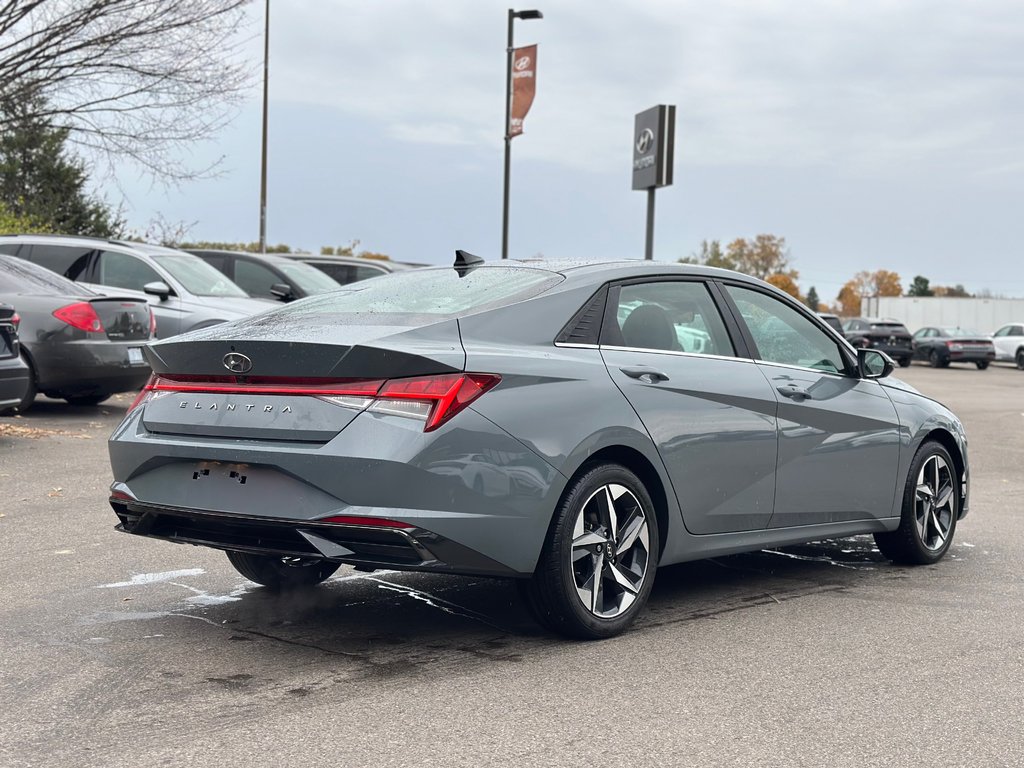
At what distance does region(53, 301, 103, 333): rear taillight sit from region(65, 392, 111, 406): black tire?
1.11m

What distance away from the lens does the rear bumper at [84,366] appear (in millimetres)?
12586

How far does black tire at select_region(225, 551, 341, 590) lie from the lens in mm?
5898

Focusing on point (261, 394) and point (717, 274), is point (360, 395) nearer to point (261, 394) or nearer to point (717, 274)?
point (261, 394)

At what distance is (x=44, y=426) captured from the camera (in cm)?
1243

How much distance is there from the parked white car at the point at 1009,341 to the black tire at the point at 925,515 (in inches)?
1481

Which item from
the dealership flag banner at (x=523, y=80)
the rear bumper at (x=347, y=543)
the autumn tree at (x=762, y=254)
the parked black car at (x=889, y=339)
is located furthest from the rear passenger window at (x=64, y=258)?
the autumn tree at (x=762, y=254)

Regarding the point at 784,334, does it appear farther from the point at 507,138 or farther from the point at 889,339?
the point at 889,339

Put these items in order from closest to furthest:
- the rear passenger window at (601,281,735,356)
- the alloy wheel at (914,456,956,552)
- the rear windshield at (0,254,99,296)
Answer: the rear passenger window at (601,281,735,356)
the alloy wheel at (914,456,956,552)
the rear windshield at (0,254,99,296)

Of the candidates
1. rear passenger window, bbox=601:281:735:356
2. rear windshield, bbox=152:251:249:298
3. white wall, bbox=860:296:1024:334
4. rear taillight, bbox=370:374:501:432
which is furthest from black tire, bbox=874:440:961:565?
white wall, bbox=860:296:1024:334

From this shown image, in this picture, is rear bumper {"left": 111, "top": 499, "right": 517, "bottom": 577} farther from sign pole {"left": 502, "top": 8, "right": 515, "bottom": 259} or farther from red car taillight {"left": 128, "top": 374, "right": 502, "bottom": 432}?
sign pole {"left": 502, "top": 8, "right": 515, "bottom": 259}

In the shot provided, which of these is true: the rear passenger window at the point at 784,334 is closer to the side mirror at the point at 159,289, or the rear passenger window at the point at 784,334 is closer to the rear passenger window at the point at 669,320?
the rear passenger window at the point at 669,320

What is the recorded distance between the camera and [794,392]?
6219 mm

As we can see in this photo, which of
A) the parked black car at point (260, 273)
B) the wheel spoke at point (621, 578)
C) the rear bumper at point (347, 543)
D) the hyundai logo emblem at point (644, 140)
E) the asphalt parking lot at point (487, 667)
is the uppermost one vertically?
the hyundai logo emblem at point (644, 140)

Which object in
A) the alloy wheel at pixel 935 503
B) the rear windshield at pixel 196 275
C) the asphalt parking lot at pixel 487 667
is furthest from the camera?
the rear windshield at pixel 196 275
